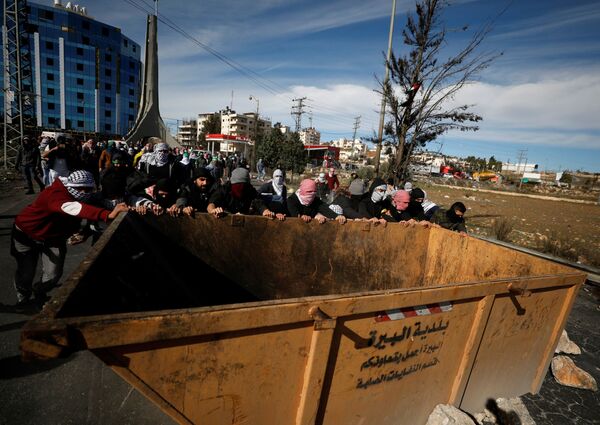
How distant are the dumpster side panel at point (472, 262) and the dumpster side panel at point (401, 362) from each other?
1.19 meters

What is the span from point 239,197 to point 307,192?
0.93m

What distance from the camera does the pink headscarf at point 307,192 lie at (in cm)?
420

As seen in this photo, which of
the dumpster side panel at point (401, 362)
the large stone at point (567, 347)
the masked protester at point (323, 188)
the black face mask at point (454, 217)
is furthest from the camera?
the masked protester at point (323, 188)

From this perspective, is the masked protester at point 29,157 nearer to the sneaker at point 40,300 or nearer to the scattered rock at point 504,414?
the sneaker at point 40,300

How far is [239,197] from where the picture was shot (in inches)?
162

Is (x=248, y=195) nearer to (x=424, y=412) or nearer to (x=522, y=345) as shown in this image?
(x=424, y=412)

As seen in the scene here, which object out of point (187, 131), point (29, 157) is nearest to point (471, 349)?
point (29, 157)

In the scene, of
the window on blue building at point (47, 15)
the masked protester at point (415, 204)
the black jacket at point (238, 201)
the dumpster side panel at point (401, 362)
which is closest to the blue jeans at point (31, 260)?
the black jacket at point (238, 201)

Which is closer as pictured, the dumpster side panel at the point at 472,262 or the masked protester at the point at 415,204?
the dumpster side panel at the point at 472,262

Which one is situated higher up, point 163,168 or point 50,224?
point 163,168

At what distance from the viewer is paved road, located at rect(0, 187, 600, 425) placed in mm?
2314

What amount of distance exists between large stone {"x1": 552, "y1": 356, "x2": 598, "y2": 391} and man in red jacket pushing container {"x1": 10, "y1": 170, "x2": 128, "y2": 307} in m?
4.71

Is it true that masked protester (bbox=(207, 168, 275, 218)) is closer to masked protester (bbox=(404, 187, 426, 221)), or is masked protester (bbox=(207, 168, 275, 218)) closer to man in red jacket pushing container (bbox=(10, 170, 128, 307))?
man in red jacket pushing container (bbox=(10, 170, 128, 307))

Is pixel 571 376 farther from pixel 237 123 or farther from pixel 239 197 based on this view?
pixel 237 123
